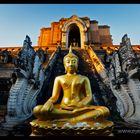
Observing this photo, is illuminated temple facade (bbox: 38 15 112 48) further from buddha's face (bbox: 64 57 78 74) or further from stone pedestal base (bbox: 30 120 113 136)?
stone pedestal base (bbox: 30 120 113 136)

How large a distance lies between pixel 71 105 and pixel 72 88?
0.63 m

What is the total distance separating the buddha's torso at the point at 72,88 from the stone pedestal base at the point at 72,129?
107 centimetres

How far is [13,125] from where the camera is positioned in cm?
522

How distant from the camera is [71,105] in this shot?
4480mm

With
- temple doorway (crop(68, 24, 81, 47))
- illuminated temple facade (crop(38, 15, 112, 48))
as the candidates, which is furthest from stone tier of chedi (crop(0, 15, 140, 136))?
temple doorway (crop(68, 24, 81, 47))

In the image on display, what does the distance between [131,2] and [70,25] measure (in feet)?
62.6

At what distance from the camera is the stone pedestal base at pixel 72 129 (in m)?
3.60

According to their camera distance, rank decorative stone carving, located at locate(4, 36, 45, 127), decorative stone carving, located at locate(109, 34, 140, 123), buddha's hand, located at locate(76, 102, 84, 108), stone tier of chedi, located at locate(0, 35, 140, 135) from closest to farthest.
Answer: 1. buddha's hand, located at locate(76, 102, 84, 108)
2. decorative stone carving, located at locate(4, 36, 45, 127)
3. stone tier of chedi, located at locate(0, 35, 140, 135)
4. decorative stone carving, located at locate(109, 34, 140, 123)

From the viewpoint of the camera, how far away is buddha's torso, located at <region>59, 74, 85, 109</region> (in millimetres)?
4861

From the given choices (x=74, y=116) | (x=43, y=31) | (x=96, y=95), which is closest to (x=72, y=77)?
(x=74, y=116)

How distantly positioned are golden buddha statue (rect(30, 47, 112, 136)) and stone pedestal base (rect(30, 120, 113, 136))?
→ 7.3 inches

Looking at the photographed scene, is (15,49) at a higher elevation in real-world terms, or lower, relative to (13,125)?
higher

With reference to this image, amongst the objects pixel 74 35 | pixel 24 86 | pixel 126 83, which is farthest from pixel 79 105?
pixel 74 35

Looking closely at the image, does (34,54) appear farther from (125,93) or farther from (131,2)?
(131,2)
